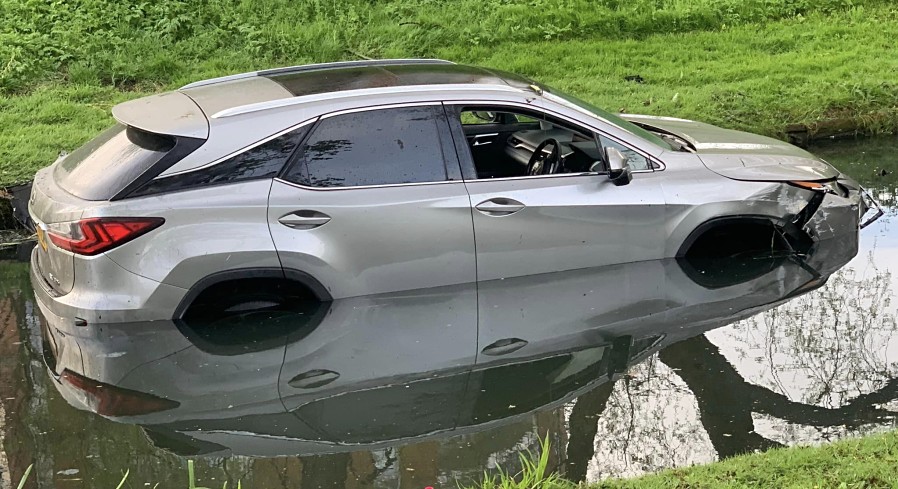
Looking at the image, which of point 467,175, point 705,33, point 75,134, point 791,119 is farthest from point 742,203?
point 705,33

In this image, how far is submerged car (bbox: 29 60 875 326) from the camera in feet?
19.3

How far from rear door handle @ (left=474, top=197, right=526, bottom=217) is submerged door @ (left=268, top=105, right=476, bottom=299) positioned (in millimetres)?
120

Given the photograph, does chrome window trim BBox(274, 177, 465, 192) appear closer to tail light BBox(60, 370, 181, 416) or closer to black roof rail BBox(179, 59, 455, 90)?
black roof rail BBox(179, 59, 455, 90)

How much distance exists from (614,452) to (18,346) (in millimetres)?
3716

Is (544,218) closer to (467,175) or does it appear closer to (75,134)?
(467,175)

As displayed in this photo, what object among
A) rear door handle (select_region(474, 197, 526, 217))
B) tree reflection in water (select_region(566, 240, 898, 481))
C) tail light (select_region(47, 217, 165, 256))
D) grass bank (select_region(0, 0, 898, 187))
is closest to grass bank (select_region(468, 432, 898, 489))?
tree reflection in water (select_region(566, 240, 898, 481))

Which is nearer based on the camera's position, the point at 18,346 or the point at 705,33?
the point at 18,346

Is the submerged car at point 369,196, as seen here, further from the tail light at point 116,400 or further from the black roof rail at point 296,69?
the tail light at point 116,400

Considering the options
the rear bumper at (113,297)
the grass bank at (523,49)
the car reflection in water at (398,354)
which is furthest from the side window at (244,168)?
the grass bank at (523,49)

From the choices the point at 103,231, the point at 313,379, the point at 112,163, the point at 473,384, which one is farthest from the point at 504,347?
the point at 112,163

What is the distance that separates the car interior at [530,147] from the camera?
22.0 ft

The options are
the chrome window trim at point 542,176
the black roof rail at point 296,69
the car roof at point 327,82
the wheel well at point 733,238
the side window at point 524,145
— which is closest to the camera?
the car roof at point 327,82

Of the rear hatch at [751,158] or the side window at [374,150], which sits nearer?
the side window at [374,150]

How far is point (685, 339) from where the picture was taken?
6.08 metres
